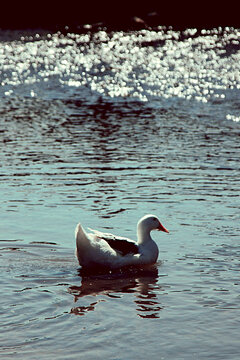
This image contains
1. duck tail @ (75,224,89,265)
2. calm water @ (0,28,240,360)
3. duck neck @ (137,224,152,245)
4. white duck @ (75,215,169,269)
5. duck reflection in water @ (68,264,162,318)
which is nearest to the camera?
calm water @ (0,28,240,360)

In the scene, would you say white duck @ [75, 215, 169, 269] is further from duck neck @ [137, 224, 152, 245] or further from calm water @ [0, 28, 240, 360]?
calm water @ [0, 28, 240, 360]

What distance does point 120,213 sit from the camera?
1472 cm

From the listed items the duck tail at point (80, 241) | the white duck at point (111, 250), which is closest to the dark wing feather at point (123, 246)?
the white duck at point (111, 250)

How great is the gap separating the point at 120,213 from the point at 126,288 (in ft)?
12.4

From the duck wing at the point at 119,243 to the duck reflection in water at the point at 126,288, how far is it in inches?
12.3

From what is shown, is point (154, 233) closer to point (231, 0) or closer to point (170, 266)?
point (170, 266)

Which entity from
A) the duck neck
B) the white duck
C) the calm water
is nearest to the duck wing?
the white duck

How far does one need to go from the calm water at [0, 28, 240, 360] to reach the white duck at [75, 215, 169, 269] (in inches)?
8.8

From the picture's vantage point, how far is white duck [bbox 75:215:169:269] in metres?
11.5

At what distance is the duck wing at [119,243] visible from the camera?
11781mm

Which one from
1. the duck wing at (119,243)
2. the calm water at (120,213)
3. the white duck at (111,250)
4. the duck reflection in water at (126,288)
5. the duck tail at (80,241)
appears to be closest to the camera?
the calm water at (120,213)

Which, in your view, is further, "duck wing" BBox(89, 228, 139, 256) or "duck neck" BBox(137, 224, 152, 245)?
"duck neck" BBox(137, 224, 152, 245)

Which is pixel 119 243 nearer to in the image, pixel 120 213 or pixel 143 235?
pixel 143 235

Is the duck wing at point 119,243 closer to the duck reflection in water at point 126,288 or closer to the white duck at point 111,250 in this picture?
the white duck at point 111,250
